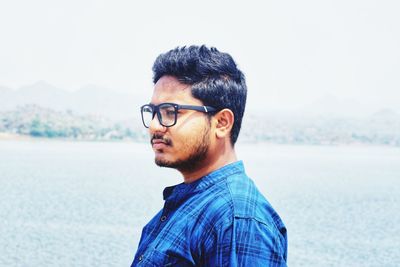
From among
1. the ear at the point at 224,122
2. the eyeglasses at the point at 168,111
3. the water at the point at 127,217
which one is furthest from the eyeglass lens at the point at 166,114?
the water at the point at 127,217

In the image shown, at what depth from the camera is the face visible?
64.4 inches

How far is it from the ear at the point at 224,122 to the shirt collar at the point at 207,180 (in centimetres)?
8

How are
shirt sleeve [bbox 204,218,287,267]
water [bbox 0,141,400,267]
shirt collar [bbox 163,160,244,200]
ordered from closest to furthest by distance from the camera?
shirt sleeve [bbox 204,218,287,267] < shirt collar [bbox 163,160,244,200] < water [bbox 0,141,400,267]

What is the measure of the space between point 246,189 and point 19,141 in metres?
115

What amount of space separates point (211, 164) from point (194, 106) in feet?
0.50

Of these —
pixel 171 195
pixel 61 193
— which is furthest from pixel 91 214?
pixel 171 195

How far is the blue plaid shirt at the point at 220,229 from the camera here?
4.67 feet

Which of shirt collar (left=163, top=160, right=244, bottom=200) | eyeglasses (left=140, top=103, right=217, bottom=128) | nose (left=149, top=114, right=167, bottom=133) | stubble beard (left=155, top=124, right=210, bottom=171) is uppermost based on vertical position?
eyeglasses (left=140, top=103, right=217, bottom=128)

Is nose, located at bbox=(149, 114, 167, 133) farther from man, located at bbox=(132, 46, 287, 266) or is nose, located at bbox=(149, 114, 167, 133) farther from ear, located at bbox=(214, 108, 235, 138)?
ear, located at bbox=(214, 108, 235, 138)

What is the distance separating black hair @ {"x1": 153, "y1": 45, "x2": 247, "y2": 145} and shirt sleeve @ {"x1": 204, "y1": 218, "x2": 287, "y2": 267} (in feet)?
1.12

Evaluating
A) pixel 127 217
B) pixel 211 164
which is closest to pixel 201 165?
pixel 211 164

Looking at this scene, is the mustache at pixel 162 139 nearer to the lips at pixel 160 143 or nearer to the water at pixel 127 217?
the lips at pixel 160 143

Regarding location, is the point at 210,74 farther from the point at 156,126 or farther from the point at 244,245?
the point at 244,245

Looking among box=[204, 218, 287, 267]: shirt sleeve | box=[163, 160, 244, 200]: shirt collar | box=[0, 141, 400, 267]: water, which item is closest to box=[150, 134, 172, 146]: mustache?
box=[163, 160, 244, 200]: shirt collar
